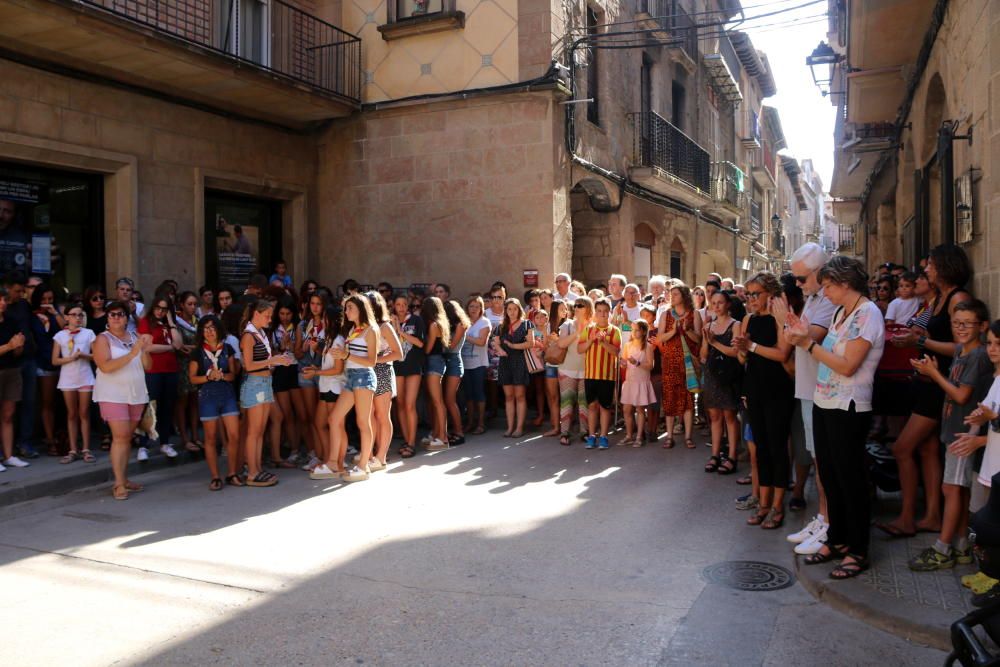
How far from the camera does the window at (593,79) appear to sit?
14953mm

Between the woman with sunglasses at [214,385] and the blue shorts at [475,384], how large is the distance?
135 inches

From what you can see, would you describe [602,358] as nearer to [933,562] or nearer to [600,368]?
[600,368]

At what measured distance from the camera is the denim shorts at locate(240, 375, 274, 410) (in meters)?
7.56

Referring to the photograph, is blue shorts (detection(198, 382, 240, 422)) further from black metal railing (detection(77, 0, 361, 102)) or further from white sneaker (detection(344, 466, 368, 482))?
black metal railing (detection(77, 0, 361, 102))

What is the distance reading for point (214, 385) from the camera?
748 cm

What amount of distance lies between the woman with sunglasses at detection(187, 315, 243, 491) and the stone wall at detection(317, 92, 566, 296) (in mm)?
6380

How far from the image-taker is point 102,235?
36.4 feet

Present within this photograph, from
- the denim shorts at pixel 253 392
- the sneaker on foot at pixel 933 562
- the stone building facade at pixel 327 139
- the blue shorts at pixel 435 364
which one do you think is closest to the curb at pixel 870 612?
the sneaker on foot at pixel 933 562

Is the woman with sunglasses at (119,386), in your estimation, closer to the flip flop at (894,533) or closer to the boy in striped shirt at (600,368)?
the boy in striped shirt at (600,368)

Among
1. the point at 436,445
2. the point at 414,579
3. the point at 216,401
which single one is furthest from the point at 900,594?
the point at 436,445

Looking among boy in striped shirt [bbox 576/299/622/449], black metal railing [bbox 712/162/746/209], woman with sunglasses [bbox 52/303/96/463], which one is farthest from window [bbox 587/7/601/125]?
woman with sunglasses [bbox 52/303/96/463]

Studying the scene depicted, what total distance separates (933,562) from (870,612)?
0.84 m

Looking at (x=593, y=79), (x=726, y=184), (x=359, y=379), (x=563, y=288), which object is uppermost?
(x=593, y=79)

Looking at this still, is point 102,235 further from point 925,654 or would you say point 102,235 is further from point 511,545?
point 925,654
